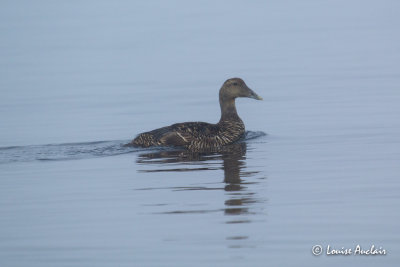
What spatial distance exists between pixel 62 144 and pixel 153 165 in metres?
2.59

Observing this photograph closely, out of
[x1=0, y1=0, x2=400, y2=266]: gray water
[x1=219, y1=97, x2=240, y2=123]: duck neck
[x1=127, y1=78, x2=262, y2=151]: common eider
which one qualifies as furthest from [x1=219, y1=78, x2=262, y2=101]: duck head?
[x1=127, y1=78, x2=262, y2=151]: common eider

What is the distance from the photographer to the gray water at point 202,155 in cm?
934

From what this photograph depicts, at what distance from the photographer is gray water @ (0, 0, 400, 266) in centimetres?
934

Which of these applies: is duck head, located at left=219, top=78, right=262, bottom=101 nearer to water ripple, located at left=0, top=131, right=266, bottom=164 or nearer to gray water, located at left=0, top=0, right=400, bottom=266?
gray water, located at left=0, top=0, right=400, bottom=266

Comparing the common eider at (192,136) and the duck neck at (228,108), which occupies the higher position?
the duck neck at (228,108)

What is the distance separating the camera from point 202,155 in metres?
14.5

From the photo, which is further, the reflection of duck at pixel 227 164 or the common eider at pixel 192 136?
the common eider at pixel 192 136

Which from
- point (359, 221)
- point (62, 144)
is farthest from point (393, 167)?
point (62, 144)

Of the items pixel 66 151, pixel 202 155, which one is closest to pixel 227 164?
pixel 202 155

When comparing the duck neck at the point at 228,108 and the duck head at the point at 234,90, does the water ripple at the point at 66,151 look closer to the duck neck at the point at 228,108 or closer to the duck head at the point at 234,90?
the duck neck at the point at 228,108

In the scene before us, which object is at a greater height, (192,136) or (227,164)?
(192,136)

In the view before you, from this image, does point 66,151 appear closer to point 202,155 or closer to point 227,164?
point 202,155

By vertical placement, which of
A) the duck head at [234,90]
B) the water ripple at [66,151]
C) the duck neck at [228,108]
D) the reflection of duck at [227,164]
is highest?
the duck head at [234,90]

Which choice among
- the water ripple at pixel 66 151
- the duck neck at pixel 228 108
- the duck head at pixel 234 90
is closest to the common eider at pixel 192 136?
the water ripple at pixel 66 151
